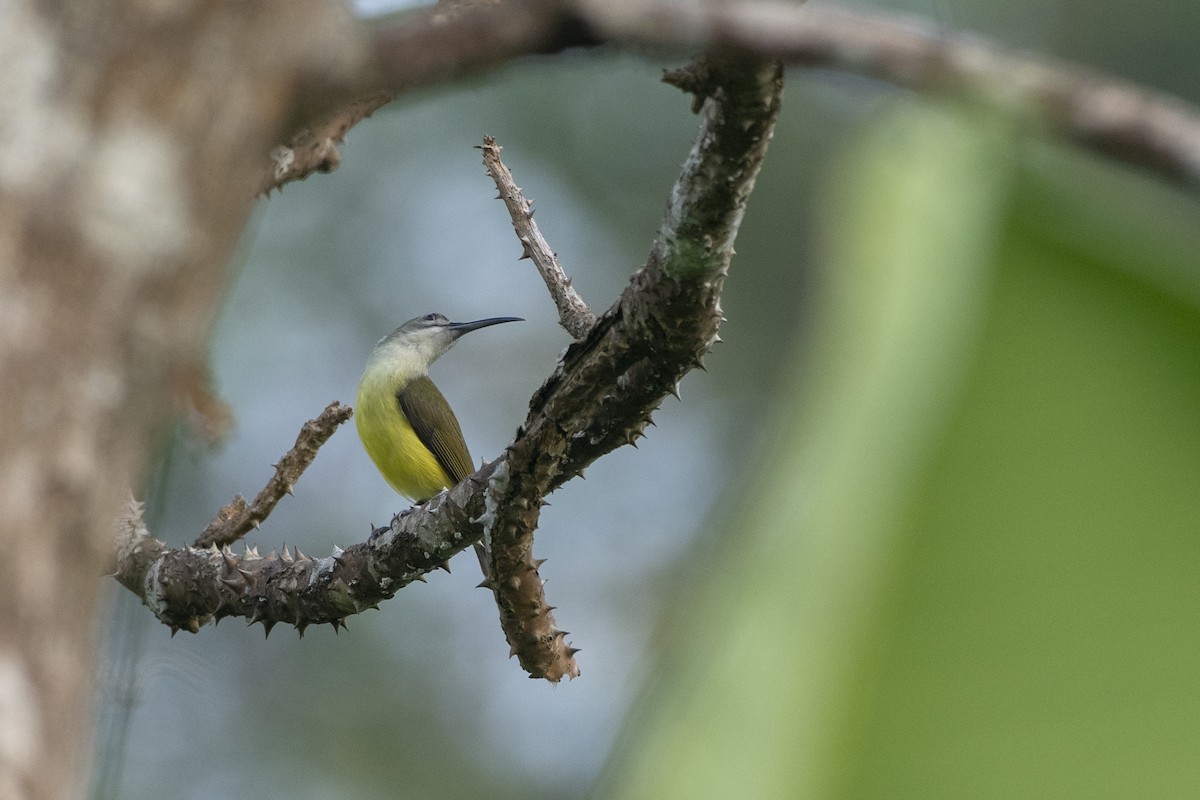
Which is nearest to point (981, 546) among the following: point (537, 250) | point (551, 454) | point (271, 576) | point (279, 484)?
point (551, 454)

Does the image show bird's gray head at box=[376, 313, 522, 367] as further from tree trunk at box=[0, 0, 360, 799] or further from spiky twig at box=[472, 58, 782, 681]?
tree trunk at box=[0, 0, 360, 799]

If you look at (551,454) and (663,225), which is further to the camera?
(551,454)

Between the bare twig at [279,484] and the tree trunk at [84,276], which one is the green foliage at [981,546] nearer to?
the tree trunk at [84,276]

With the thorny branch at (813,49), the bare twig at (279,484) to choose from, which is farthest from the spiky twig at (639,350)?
the bare twig at (279,484)

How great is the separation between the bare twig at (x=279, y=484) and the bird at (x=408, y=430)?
104 inches

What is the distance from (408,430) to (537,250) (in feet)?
12.3

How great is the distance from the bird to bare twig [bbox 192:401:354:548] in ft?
8.69

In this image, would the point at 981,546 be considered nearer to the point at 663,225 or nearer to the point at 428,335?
the point at 663,225

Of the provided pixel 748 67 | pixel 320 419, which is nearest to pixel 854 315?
pixel 748 67

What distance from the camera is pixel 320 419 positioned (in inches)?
169

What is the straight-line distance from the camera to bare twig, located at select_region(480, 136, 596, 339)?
371cm

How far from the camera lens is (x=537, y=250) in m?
3.88

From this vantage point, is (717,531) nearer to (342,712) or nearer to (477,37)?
(477,37)

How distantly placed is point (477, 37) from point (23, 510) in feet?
2.21
